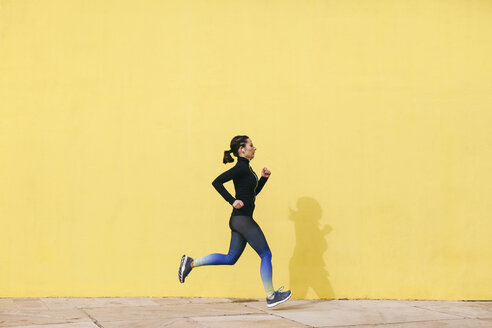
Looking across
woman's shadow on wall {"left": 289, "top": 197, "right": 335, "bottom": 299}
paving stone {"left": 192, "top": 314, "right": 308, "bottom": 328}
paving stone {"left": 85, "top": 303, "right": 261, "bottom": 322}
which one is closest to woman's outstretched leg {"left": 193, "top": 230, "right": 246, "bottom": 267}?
paving stone {"left": 85, "top": 303, "right": 261, "bottom": 322}

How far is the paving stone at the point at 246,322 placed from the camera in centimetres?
505

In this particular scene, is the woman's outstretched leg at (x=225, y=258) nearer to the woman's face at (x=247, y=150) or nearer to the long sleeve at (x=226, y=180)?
the long sleeve at (x=226, y=180)

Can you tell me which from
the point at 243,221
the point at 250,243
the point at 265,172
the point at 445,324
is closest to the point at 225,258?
the point at 250,243

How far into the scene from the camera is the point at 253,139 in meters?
6.99

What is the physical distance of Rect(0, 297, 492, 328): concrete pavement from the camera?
5184mm

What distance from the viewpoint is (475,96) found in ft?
23.9

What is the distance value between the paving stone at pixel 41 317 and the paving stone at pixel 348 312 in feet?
6.34

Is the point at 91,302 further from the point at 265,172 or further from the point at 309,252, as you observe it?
the point at 309,252

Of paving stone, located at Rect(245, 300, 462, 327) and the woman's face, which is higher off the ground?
the woman's face

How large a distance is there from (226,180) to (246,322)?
145cm

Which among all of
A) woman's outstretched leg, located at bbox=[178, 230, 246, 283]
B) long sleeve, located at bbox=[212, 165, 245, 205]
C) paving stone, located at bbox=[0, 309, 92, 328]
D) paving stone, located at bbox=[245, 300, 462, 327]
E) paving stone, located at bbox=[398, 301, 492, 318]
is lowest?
paving stone, located at bbox=[398, 301, 492, 318]

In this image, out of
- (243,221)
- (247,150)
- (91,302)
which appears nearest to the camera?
(243,221)

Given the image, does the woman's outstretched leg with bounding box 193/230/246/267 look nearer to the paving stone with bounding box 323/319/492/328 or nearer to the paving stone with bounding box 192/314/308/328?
the paving stone with bounding box 192/314/308/328

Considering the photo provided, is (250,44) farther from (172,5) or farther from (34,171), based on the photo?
(34,171)
